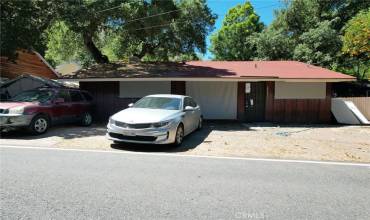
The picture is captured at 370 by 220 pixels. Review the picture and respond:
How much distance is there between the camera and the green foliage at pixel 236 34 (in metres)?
37.3

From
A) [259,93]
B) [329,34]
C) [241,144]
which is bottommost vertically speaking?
[241,144]

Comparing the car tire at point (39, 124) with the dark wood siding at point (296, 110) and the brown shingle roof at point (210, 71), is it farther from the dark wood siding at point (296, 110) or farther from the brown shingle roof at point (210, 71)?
the dark wood siding at point (296, 110)

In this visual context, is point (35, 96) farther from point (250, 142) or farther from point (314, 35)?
point (314, 35)

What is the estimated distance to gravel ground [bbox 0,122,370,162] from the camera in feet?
30.0

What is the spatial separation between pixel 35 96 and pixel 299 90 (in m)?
11.5

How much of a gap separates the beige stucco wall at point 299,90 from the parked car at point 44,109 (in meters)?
8.74

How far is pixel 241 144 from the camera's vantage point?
10375 mm

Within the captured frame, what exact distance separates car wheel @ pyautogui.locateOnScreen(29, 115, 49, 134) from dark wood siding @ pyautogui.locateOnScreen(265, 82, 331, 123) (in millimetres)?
9850

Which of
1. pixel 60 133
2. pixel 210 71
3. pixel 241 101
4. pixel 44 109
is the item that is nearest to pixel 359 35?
pixel 241 101

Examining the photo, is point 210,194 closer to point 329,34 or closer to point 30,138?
point 30,138

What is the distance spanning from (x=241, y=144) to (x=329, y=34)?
672 inches

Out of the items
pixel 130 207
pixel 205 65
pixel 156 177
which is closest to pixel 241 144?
pixel 156 177

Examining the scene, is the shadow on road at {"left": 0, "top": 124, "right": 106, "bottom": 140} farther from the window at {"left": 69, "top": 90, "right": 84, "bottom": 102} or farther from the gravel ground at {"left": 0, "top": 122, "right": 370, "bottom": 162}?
the window at {"left": 69, "top": 90, "right": 84, "bottom": 102}

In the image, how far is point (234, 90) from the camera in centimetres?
1681
